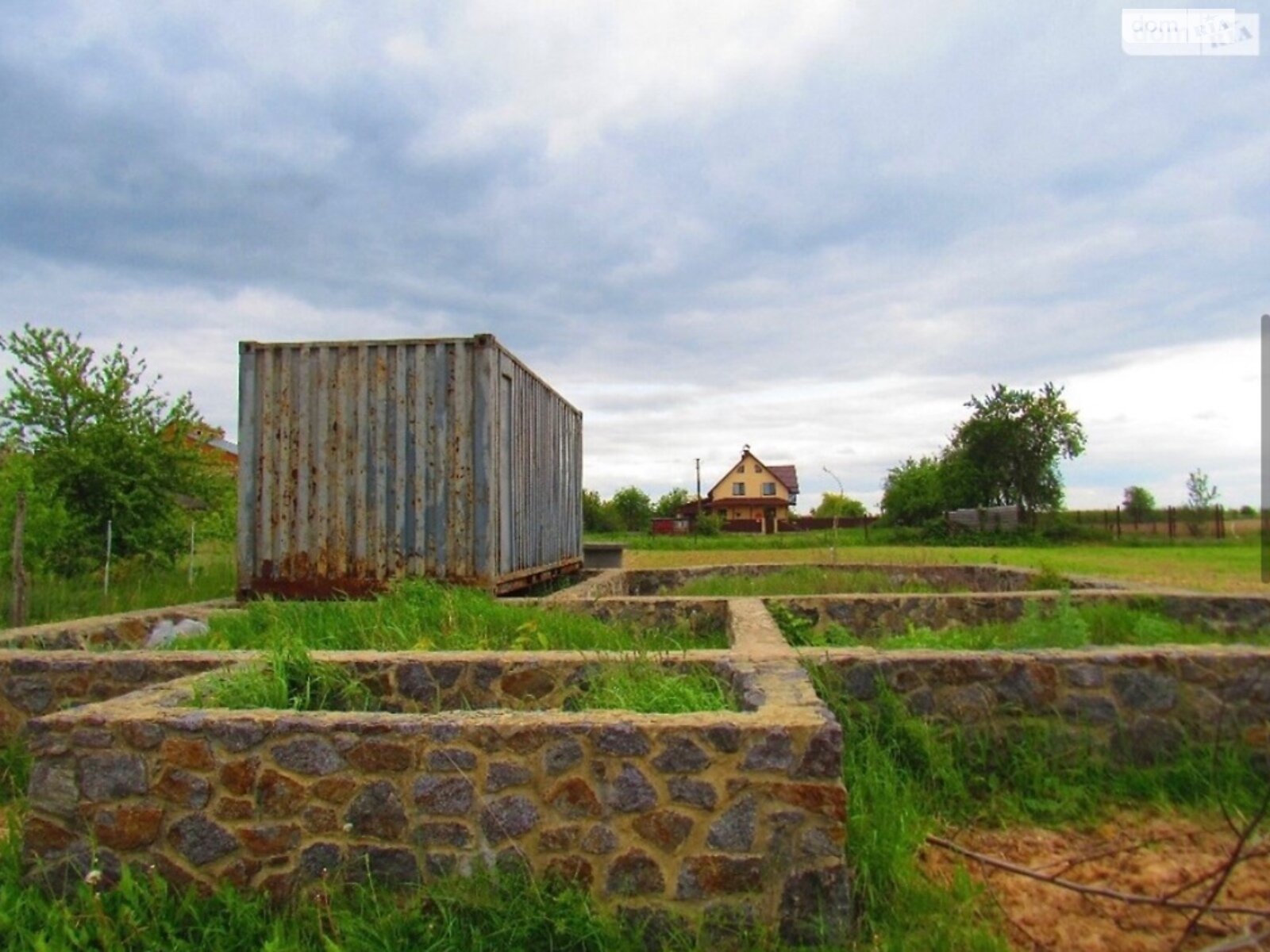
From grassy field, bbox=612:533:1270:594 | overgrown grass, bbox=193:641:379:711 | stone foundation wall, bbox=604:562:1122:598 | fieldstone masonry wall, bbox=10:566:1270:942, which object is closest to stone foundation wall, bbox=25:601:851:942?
fieldstone masonry wall, bbox=10:566:1270:942

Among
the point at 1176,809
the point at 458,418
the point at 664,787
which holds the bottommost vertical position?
the point at 1176,809

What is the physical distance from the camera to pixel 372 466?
9031mm

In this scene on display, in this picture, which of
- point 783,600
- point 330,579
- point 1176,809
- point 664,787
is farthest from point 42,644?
point 1176,809

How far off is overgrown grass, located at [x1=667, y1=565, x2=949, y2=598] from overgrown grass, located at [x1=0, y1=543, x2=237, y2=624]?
18.7 feet

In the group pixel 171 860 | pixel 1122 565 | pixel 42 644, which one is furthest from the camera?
pixel 1122 565

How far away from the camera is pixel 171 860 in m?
3.66

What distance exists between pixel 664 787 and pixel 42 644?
17.1ft

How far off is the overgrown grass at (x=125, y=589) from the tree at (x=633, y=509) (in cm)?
3808

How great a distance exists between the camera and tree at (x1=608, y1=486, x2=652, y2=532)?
51219 millimetres

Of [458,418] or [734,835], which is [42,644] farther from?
[734,835]

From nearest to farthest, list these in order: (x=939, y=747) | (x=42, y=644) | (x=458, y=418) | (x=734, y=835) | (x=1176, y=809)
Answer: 1. (x=734, y=835)
2. (x=1176, y=809)
3. (x=939, y=747)
4. (x=42, y=644)
5. (x=458, y=418)

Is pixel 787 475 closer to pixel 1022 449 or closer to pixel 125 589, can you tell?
pixel 1022 449

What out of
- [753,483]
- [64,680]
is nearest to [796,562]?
[64,680]

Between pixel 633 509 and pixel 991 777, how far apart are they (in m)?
47.4
